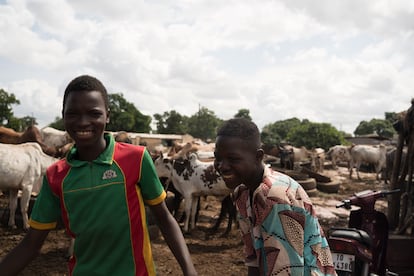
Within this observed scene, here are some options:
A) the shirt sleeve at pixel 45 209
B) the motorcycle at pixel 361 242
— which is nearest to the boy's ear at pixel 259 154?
the shirt sleeve at pixel 45 209

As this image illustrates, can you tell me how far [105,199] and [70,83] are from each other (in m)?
0.63

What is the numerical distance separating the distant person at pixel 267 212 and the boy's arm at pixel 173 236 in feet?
1.18

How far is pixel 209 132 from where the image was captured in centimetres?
7156

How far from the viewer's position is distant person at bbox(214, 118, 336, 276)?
5.66 ft

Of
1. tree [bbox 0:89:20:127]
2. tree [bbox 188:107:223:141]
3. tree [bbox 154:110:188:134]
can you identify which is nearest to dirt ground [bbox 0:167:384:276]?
tree [bbox 0:89:20:127]

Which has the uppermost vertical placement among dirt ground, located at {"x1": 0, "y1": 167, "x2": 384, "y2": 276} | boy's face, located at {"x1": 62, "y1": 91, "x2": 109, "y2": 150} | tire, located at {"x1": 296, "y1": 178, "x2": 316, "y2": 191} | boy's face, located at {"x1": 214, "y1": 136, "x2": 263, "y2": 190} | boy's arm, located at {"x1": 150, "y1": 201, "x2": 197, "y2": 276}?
boy's face, located at {"x1": 62, "y1": 91, "x2": 109, "y2": 150}

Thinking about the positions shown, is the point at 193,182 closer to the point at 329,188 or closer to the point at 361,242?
the point at 361,242

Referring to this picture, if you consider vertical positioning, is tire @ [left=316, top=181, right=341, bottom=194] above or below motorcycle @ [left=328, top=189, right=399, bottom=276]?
below

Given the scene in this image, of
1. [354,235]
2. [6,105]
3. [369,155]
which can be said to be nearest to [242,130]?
[354,235]

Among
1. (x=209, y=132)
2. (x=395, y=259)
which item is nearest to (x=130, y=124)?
(x=209, y=132)

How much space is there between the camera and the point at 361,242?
313 centimetres

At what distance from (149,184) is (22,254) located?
0.72 metres

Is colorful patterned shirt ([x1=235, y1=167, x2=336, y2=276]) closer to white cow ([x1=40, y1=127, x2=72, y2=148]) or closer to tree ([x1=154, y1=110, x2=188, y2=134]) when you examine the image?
white cow ([x1=40, y1=127, x2=72, y2=148])

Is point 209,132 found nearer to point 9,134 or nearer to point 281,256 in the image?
point 9,134
